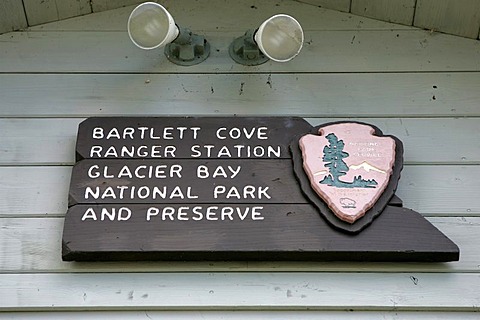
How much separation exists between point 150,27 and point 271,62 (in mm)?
350

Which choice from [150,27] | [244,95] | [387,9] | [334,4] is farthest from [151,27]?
[387,9]

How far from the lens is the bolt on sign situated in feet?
5.09

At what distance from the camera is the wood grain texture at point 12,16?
1966mm

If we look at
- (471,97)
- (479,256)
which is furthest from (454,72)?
(479,256)

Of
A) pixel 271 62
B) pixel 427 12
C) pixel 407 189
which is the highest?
pixel 427 12

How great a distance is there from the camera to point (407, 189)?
1.70 m

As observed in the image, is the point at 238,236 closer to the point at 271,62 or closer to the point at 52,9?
the point at 271,62

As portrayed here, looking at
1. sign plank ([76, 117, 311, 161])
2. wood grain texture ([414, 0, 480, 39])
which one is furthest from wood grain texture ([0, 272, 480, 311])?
wood grain texture ([414, 0, 480, 39])

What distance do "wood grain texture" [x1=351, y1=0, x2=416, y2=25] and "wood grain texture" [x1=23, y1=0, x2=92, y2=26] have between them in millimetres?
782

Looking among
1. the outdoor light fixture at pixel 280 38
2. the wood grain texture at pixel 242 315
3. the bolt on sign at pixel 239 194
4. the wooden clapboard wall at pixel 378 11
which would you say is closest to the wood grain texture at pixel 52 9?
the wooden clapboard wall at pixel 378 11

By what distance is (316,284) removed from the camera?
1.55 meters

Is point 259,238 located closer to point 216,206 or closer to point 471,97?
point 216,206

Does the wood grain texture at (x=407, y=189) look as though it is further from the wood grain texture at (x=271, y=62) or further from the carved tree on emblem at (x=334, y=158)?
the wood grain texture at (x=271, y=62)

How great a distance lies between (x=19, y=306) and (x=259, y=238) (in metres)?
0.53
